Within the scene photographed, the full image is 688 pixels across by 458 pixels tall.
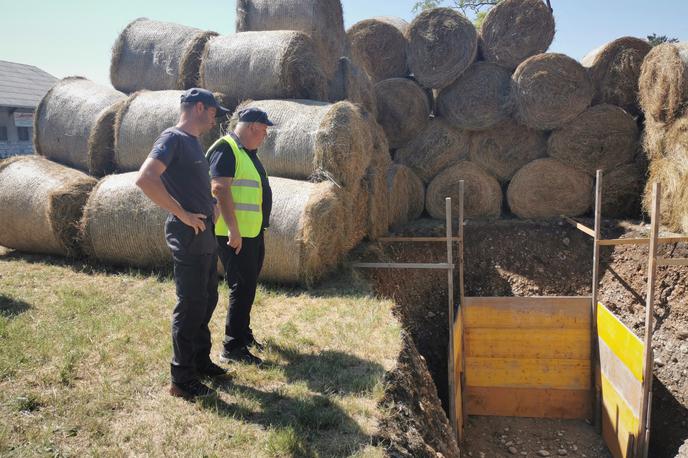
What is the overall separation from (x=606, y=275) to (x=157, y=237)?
7.38 m


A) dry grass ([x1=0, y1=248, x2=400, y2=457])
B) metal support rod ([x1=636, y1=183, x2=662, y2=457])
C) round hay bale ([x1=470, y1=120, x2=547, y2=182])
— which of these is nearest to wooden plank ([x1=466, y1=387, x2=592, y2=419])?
metal support rod ([x1=636, y1=183, x2=662, y2=457])

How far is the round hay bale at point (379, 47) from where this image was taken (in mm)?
9227

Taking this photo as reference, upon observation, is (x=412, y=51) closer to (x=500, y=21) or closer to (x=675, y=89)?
(x=500, y=21)

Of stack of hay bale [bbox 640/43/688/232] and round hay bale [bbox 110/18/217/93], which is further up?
round hay bale [bbox 110/18/217/93]

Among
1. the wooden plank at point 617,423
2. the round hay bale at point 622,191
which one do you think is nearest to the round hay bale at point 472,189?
the round hay bale at point 622,191

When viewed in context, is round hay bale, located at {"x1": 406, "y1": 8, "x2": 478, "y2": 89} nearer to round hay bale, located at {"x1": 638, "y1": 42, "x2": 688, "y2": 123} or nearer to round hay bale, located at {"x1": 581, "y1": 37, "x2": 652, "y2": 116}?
round hay bale, located at {"x1": 581, "y1": 37, "x2": 652, "y2": 116}

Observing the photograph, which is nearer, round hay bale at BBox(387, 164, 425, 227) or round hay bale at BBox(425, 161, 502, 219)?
round hay bale at BBox(387, 164, 425, 227)

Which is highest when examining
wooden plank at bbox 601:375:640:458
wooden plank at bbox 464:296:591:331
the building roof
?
the building roof

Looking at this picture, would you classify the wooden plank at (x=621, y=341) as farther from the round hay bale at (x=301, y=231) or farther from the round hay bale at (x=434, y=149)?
the round hay bale at (x=301, y=231)

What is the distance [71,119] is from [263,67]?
10.6 ft

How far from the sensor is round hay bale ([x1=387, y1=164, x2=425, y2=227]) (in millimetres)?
8260

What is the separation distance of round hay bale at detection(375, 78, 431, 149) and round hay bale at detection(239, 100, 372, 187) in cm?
272

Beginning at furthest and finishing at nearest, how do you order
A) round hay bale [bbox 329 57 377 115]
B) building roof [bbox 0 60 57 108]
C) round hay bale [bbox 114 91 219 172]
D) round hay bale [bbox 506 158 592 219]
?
1. building roof [bbox 0 60 57 108]
2. round hay bale [bbox 506 158 592 219]
3. round hay bale [bbox 329 57 377 115]
4. round hay bale [bbox 114 91 219 172]

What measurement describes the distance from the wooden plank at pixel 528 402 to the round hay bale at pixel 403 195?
10.6ft
